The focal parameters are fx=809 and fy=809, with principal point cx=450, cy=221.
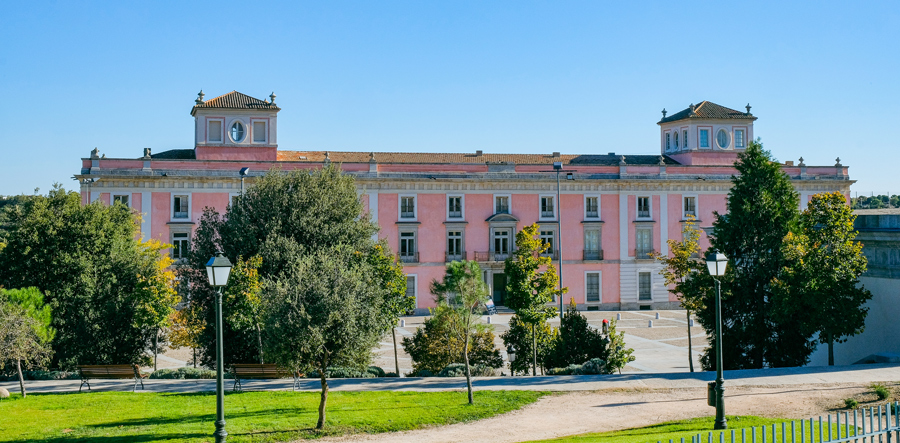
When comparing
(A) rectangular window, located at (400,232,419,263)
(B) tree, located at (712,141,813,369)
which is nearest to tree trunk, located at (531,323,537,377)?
(B) tree, located at (712,141,813,369)

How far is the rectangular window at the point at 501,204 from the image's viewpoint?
156ft

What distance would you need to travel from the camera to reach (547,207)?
157ft

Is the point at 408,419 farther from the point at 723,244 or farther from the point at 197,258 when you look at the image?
the point at 723,244

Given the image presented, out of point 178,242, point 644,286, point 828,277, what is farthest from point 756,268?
point 178,242

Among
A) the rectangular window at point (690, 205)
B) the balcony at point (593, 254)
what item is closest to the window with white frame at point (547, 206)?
the balcony at point (593, 254)

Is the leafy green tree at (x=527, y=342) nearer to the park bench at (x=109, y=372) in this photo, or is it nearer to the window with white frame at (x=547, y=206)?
the park bench at (x=109, y=372)

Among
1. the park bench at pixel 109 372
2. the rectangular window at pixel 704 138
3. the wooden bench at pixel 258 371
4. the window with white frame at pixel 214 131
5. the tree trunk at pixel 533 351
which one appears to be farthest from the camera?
the rectangular window at pixel 704 138

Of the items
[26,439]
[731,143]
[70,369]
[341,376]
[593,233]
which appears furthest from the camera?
[731,143]

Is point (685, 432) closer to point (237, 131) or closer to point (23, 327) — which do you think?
point (23, 327)

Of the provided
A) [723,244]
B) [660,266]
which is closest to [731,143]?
[660,266]

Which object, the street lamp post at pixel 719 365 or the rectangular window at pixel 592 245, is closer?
the street lamp post at pixel 719 365

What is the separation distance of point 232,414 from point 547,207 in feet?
105

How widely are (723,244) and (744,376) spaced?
4823 mm

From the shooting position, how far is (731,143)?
51.8m
